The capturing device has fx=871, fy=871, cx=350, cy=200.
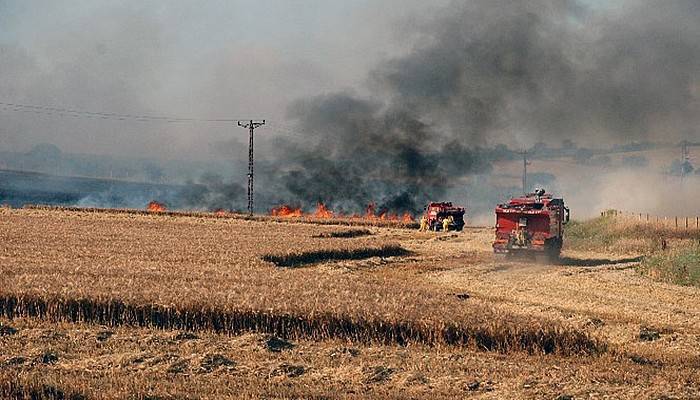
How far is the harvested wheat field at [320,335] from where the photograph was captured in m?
13.0

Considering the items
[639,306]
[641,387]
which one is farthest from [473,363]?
[639,306]

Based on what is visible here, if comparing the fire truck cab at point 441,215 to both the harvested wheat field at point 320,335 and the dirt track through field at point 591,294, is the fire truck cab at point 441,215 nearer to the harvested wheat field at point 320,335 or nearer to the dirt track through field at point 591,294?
the dirt track through field at point 591,294

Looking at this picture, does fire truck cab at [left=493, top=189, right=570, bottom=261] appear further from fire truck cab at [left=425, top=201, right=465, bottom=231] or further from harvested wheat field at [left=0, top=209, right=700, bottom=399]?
fire truck cab at [left=425, top=201, right=465, bottom=231]

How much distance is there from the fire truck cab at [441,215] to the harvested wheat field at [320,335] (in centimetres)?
3269

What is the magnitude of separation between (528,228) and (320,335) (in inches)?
844

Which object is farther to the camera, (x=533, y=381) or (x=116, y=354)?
(x=116, y=354)

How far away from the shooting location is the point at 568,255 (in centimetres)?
4231

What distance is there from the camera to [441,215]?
6306 cm

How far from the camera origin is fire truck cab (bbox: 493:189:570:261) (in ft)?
120

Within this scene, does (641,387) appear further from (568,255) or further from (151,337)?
(568,255)

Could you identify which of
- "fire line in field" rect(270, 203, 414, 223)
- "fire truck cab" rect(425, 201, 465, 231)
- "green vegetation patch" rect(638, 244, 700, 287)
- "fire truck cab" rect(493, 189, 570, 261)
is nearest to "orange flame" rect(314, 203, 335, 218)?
"fire line in field" rect(270, 203, 414, 223)

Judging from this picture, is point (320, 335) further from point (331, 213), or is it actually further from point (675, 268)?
point (331, 213)

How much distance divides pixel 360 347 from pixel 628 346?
571cm

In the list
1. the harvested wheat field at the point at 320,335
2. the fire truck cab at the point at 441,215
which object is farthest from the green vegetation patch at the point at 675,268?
the fire truck cab at the point at 441,215
